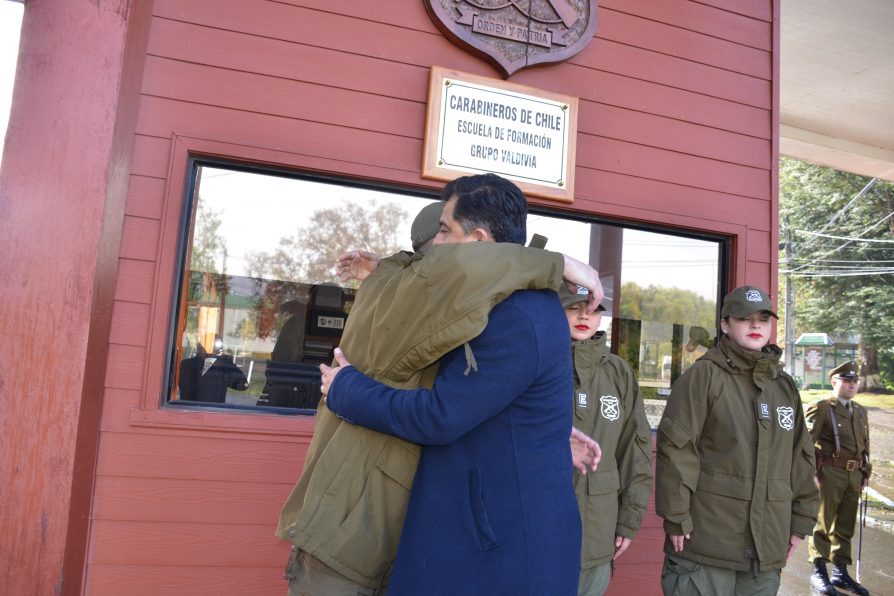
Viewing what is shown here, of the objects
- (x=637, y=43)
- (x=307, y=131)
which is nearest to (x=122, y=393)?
(x=307, y=131)

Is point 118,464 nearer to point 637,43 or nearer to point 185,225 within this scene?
point 185,225

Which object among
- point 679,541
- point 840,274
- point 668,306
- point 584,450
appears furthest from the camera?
point 840,274

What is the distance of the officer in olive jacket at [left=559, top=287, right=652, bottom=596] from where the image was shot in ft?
7.88

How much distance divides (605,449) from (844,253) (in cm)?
2705

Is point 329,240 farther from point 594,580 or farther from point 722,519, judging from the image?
point 722,519

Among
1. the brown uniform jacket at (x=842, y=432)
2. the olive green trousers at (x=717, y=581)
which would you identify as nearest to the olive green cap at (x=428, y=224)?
the olive green trousers at (x=717, y=581)

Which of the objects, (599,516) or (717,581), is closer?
(599,516)

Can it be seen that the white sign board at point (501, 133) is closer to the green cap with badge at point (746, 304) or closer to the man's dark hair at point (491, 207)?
the green cap with badge at point (746, 304)

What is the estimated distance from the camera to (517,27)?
318cm

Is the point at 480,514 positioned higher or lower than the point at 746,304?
lower

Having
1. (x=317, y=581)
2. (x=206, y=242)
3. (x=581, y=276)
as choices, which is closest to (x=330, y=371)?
(x=317, y=581)

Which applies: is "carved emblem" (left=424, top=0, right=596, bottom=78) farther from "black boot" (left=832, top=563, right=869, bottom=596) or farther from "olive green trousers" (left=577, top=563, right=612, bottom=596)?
"black boot" (left=832, top=563, right=869, bottom=596)

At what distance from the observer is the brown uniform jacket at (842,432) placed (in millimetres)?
5762

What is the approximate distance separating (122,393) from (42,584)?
2.39 feet
